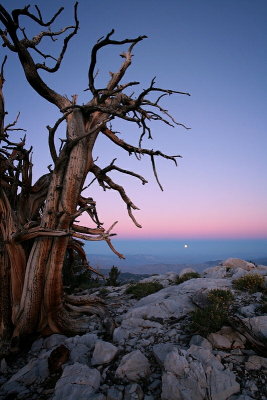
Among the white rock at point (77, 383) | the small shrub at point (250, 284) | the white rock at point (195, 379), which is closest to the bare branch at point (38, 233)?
the white rock at point (77, 383)

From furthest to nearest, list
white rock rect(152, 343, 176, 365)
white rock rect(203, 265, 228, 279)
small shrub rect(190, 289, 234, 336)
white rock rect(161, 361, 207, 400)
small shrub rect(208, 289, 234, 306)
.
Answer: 1. white rock rect(203, 265, 228, 279)
2. small shrub rect(208, 289, 234, 306)
3. small shrub rect(190, 289, 234, 336)
4. white rock rect(152, 343, 176, 365)
5. white rock rect(161, 361, 207, 400)

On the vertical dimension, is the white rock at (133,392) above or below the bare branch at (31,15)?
below

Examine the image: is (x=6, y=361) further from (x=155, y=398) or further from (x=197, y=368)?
(x=197, y=368)

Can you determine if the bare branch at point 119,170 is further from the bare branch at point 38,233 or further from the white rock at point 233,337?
the white rock at point 233,337

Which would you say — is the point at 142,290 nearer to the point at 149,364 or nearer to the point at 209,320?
the point at 209,320

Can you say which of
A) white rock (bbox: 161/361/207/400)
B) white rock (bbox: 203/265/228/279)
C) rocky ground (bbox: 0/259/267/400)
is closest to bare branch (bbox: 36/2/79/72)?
rocky ground (bbox: 0/259/267/400)

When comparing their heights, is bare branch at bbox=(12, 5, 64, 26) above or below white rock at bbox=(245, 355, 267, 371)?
above

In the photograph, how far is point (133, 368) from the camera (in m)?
3.73

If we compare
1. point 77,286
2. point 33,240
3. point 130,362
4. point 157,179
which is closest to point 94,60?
point 157,179

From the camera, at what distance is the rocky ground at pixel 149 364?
10.8ft

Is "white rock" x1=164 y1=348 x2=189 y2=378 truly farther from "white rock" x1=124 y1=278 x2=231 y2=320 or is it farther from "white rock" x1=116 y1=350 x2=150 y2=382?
"white rock" x1=124 y1=278 x2=231 y2=320

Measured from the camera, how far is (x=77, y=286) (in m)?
11.6

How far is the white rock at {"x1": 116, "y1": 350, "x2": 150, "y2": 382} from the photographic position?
365 cm

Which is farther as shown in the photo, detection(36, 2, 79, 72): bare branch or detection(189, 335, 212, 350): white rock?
detection(36, 2, 79, 72): bare branch
